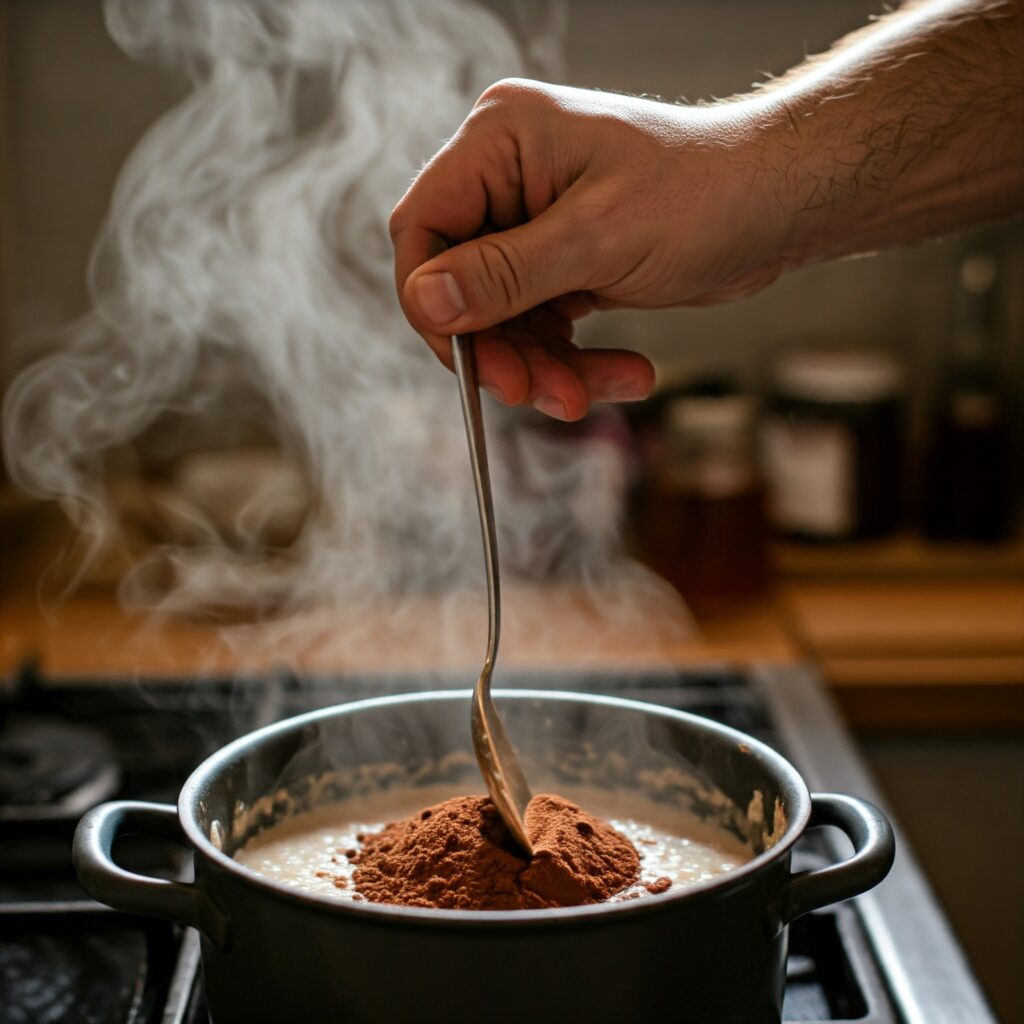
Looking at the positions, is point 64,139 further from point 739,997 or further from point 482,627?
point 739,997

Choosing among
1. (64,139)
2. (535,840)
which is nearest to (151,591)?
(64,139)

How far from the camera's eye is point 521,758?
0.87 meters

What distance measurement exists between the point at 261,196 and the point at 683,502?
688mm

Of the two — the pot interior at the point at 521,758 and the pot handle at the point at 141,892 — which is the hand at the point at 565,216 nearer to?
the pot interior at the point at 521,758

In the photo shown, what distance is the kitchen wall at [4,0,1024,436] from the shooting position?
1.98 meters

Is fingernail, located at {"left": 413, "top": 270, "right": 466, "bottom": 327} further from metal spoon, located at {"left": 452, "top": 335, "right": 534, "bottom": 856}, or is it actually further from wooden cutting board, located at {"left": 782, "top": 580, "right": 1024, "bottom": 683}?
wooden cutting board, located at {"left": 782, "top": 580, "right": 1024, "bottom": 683}

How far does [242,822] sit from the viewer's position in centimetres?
76

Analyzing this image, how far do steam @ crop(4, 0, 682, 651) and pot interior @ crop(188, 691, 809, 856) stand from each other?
0.77m

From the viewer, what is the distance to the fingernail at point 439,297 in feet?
2.50

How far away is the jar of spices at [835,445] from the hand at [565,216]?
0.93 metres

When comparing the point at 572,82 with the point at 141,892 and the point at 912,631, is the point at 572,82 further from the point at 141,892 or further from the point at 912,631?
the point at 141,892

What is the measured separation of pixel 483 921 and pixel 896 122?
0.69m

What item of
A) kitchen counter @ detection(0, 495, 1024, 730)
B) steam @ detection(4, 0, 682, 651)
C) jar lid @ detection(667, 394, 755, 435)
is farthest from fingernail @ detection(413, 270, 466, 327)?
jar lid @ detection(667, 394, 755, 435)

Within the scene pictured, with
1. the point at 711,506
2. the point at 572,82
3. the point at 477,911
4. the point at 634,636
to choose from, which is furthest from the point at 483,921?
the point at 572,82
